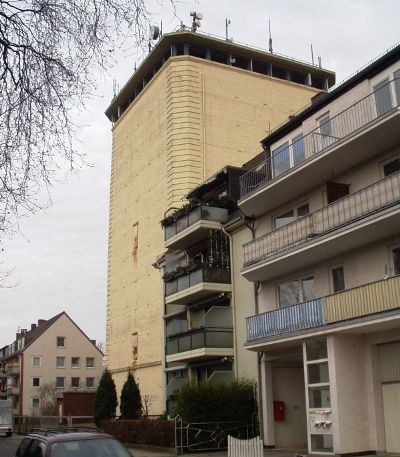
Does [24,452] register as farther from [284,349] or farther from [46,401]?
[46,401]

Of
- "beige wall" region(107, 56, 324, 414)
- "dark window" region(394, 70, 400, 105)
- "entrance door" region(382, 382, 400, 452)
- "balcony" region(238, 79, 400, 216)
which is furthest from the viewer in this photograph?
"beige wall" region(107, 56, 324, 414)

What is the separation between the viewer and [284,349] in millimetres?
25031

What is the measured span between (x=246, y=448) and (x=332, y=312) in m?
5.10

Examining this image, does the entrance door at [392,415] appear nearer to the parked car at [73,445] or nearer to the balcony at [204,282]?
the balcony at [204,282]

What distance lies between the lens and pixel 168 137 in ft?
139

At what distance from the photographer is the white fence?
19250 mm

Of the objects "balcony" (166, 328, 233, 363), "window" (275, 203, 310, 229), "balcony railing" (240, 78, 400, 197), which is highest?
"balcony railing" (240, 78, 400, 197)

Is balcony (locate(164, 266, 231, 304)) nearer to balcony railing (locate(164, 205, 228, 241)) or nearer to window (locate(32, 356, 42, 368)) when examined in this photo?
balcony railing (locate(164, 205, 228, 241))

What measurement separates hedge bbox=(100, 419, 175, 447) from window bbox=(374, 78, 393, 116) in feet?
46.6

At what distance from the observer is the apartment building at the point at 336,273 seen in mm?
19938

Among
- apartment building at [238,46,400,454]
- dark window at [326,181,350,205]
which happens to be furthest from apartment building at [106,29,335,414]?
dark window at [326,181,350,205]

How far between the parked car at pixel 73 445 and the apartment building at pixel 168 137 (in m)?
29.6

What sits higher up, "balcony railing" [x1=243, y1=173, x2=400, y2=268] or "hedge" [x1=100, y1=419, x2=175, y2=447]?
"balcony railing" [x1=243, y1=173, x2=400, y2=268]

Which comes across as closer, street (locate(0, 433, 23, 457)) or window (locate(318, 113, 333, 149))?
window (locate(318, 113, 333, 149))
